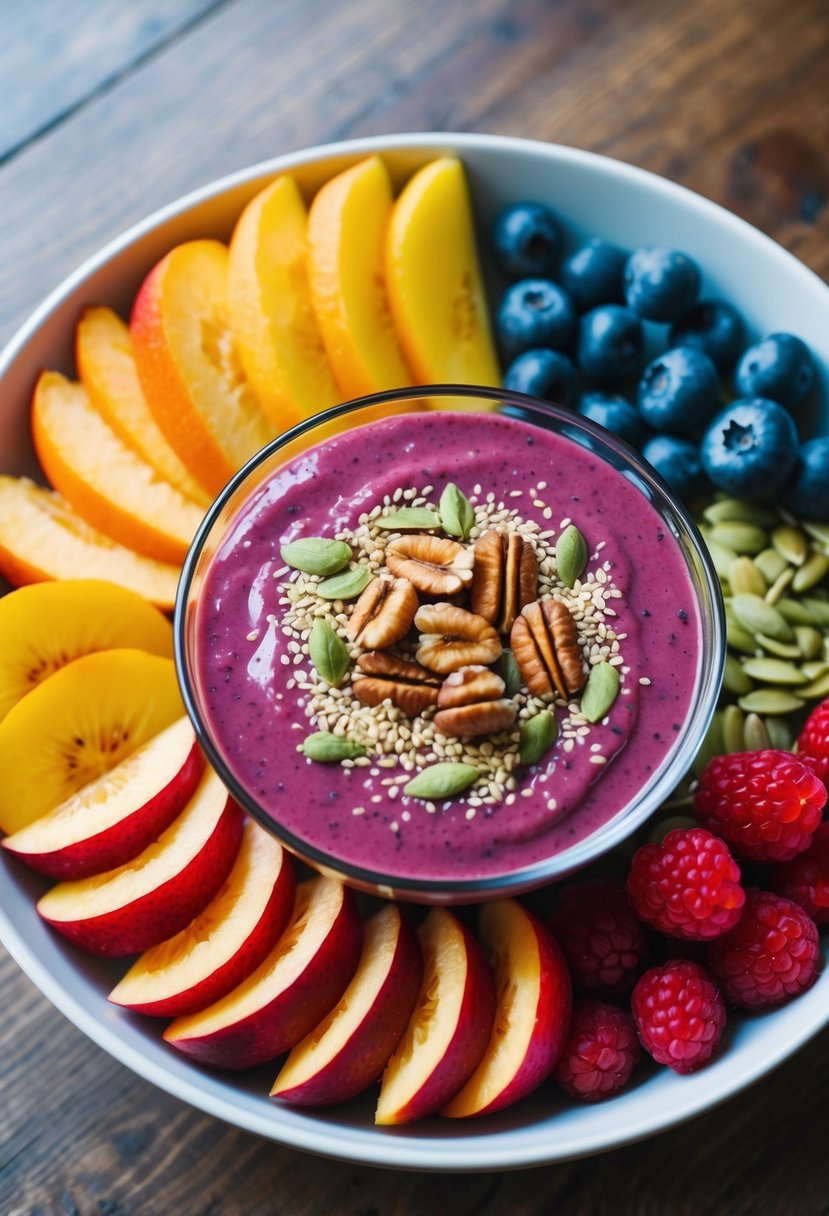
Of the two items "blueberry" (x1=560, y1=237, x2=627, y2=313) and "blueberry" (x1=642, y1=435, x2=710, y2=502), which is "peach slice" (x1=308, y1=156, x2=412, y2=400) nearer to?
"blueberry" (x1=560, y1=237, x2=627, y2=313)

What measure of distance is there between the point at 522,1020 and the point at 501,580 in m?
0.75

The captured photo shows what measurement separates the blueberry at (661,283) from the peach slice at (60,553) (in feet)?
3.65

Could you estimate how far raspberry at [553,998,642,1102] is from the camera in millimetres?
2047

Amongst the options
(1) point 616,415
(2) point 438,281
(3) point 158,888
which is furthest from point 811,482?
(3) point 158,888

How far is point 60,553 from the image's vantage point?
7.66ft

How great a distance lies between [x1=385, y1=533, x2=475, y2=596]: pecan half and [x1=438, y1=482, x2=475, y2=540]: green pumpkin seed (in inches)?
0.9

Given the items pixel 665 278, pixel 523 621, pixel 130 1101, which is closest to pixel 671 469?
pixel 665 278

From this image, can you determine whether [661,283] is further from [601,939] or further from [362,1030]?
[362,1030]

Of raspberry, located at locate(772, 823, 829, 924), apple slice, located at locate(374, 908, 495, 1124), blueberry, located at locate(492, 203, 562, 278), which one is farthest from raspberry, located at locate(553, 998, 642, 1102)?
blueberry, located at locate(492, 203, 562, 278)

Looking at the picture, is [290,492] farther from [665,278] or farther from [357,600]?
[665,278]

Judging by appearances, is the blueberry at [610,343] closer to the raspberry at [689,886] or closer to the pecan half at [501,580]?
the pecan half at [501,580]

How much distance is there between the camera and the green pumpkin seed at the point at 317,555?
6.68ft

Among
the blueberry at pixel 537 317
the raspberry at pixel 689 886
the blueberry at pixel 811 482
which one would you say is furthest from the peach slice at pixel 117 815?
the blueberry at pixel 811 482

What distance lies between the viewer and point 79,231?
2.71m
